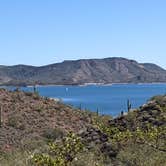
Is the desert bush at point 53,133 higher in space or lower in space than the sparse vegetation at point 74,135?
lower

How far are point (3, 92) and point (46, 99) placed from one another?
6265 mm

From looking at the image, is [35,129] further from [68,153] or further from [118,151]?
[68,153]

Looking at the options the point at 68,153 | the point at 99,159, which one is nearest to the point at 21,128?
the point at 99,159

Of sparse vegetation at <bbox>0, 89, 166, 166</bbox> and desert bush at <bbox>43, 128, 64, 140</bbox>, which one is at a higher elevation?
sparse vegetation at <bbox>0, 89, 166, 166</bbox>

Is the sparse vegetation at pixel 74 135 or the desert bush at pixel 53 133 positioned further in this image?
the desert bush at pixel 53 133

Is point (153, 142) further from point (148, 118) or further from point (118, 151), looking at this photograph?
point (148, 118)

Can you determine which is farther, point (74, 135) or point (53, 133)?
point (53, 133)

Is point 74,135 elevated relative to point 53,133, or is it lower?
elevated

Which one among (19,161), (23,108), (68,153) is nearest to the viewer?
(68,153)

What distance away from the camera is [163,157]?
29.8 m

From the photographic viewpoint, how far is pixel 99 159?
33.8m

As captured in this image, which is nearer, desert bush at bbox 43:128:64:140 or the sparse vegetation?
the sparse vegetation

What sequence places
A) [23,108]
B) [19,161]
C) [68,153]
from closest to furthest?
[68,153], [19,161], [23,108]

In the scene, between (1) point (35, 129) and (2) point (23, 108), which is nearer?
(1) point (35, 129)
